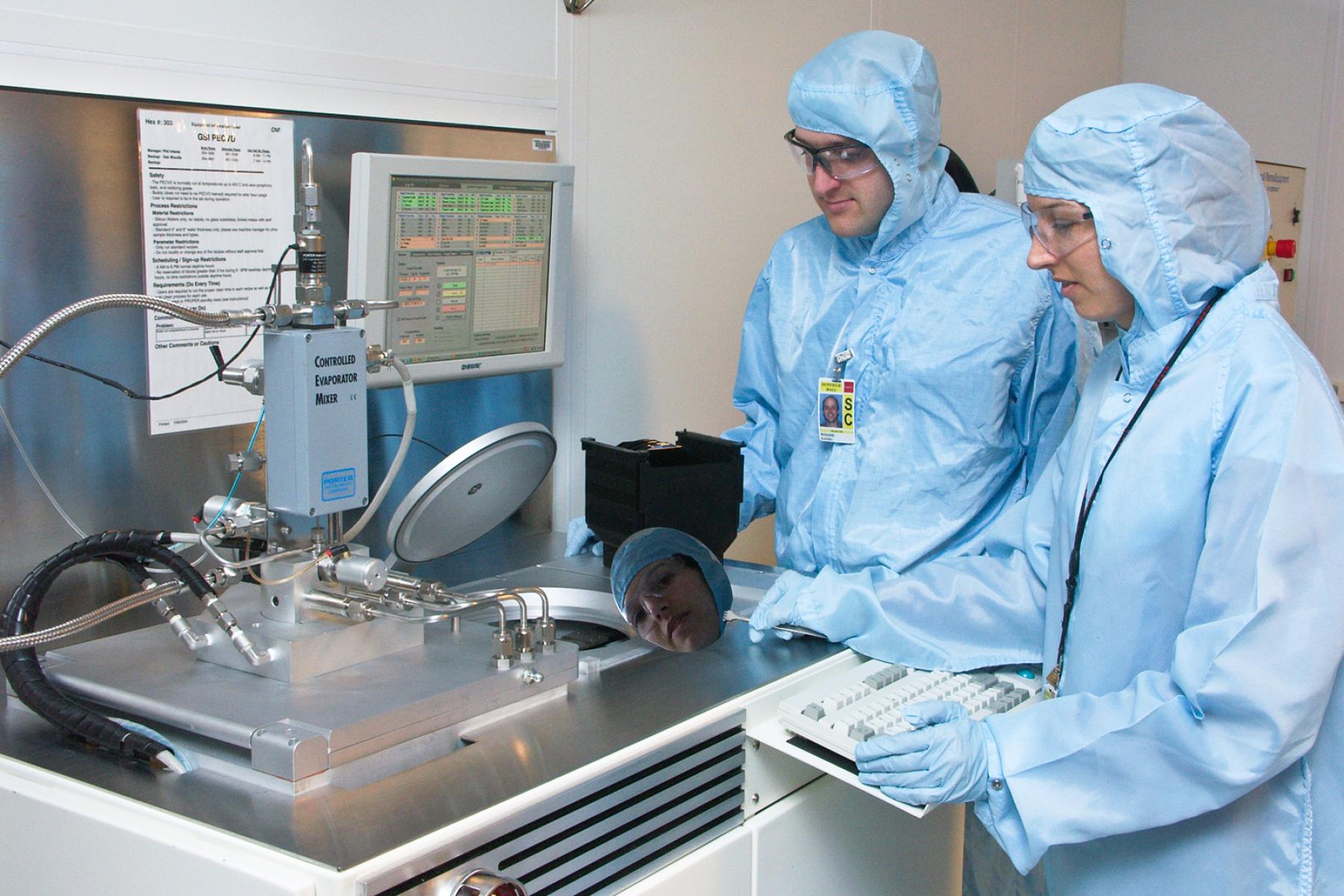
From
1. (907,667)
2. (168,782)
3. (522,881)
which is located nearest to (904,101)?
(907,667)

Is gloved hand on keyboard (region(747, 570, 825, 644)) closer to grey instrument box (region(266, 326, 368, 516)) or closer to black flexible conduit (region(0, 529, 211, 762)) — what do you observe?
grey instrument box (region(266, 326, 368, 516))

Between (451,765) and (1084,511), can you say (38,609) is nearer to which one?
(451,765)

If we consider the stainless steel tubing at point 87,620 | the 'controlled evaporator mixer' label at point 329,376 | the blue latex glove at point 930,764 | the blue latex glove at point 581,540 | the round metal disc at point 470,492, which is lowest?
the blue latex glove at point 930,764

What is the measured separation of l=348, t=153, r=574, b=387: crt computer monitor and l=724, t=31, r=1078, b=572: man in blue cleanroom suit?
0.41 m

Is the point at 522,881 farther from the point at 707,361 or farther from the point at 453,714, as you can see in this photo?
the point at 707,361

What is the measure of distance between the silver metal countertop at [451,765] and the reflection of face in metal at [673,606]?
0.07ft

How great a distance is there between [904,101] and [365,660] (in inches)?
39.3

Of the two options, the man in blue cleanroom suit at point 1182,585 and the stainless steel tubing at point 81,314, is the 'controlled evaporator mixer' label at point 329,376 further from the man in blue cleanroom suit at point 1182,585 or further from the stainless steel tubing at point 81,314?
the man in blue cleanroom suit at point 1182,585

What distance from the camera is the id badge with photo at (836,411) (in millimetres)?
1661

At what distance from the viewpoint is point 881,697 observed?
1.34 m

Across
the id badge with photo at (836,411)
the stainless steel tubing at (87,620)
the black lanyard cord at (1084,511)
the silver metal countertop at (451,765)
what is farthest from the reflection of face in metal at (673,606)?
the stainless steel tubing at (87,620)

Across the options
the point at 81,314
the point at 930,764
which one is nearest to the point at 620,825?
the point at 930,764

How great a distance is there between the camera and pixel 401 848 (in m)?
0.95

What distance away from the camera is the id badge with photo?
5.45 ft
